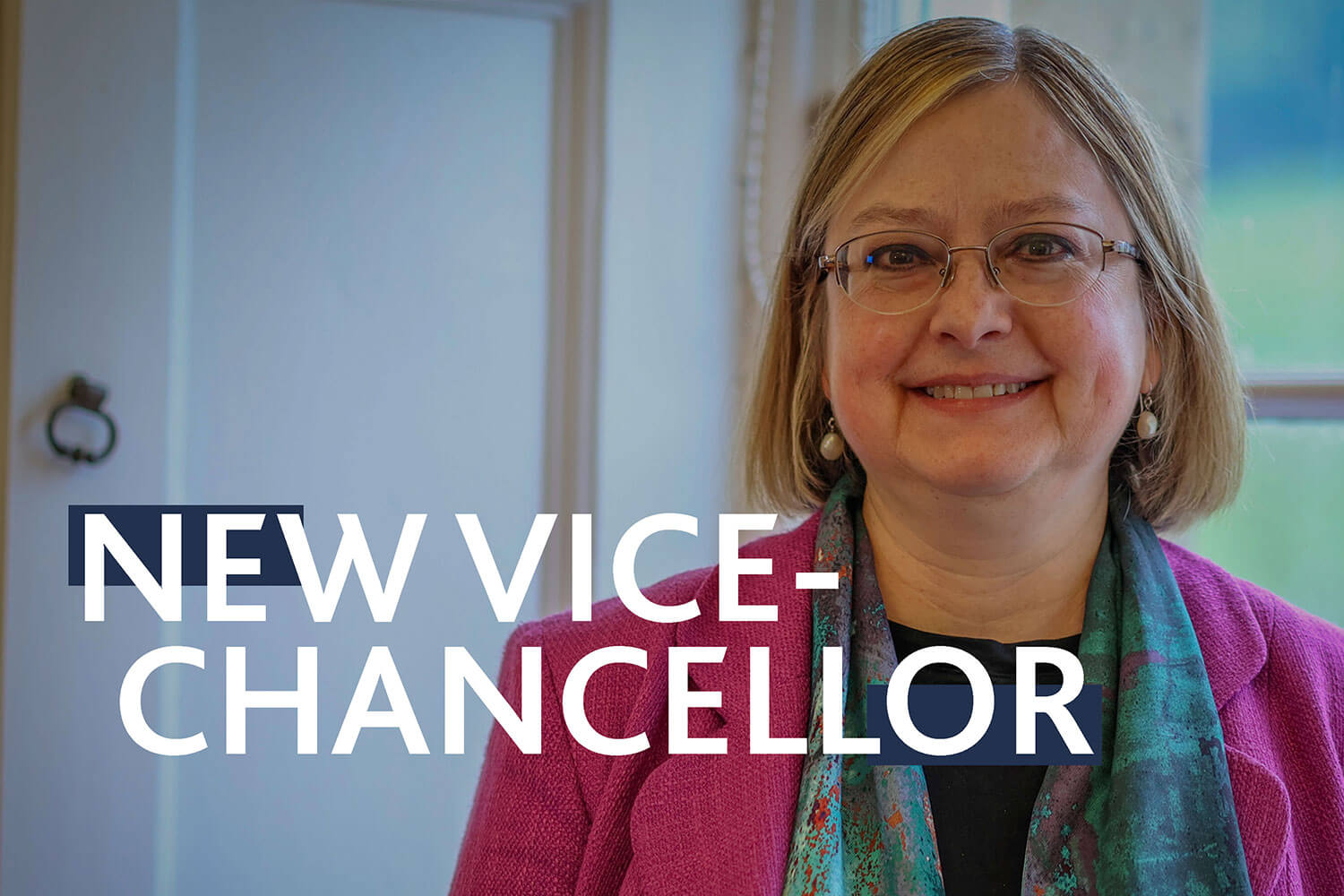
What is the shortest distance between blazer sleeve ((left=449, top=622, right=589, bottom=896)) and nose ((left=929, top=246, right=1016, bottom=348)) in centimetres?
51

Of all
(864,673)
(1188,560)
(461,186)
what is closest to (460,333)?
(461,186)

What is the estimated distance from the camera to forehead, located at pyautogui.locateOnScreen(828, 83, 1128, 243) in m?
1.05

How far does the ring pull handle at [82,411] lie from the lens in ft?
5.26

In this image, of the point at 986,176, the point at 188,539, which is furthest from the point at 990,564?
the point at 188,539

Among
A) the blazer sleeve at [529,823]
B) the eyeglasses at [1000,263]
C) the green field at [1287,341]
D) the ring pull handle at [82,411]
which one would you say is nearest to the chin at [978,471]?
the eyeglasses at [1000,263]

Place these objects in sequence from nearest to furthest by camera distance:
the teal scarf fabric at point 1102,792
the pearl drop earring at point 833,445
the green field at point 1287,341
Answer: the teal scarf fabric at point 1102,792
the pearl drop earring at point 833,445
the green field at point 1287,341

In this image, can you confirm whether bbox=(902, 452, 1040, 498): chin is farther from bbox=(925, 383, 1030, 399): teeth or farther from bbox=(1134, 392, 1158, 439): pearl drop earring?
bbox=(1134, 392, 1158, 439): pearl drop earring

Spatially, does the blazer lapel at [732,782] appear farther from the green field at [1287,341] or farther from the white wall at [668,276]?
the green field at [1287,341]

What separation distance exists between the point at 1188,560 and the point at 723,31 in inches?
44.6

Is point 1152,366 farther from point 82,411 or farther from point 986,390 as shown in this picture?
point 82,411

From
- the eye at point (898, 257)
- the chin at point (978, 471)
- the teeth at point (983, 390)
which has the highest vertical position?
the eye at point (898, 257)

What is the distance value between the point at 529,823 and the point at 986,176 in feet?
2.38

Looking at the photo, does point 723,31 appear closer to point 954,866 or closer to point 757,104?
point 757,104

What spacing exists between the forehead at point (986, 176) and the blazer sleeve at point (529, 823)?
567 millimetres
